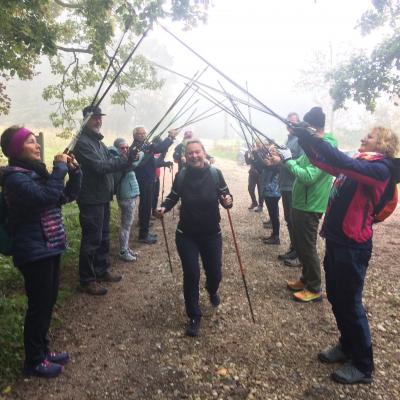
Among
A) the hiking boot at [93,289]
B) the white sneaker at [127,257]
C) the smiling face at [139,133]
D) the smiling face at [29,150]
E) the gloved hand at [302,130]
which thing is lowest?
the white sneaker at [127,257]

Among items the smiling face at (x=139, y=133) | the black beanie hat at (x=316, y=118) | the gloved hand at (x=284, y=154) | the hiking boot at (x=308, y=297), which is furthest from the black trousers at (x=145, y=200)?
the black beanie hat at (x=316, y=118)

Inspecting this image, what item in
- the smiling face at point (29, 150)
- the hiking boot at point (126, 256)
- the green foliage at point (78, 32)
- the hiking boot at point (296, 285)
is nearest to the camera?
the smiling face at point (29, 150)

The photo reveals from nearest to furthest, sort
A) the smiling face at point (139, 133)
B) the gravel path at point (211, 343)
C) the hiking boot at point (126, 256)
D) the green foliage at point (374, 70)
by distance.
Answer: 1. the gravel path at point (211, 343)
2. the hiking boot at point (126, 256)
3. the smiling face at point (139, 133)
4. the green foliage at point (374, 70)

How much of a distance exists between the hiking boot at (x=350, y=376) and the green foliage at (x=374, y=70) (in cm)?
856

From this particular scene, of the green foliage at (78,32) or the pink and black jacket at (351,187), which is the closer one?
the pink and black jacket at (351,187)

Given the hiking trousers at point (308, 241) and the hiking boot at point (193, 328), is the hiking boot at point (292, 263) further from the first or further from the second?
the hiking boot at point (193, 328)

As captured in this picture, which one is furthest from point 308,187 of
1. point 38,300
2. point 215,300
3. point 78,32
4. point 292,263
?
point 78,32

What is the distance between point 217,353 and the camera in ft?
12.9

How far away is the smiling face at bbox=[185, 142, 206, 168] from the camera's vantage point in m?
4.16

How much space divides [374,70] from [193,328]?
9.57 m

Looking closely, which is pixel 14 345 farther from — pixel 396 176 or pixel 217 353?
pixel 396 176

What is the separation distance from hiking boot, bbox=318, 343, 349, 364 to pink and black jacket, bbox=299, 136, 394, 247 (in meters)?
1.33

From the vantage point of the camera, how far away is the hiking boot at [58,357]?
3.65m

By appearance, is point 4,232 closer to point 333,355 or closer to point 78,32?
point 333,355
